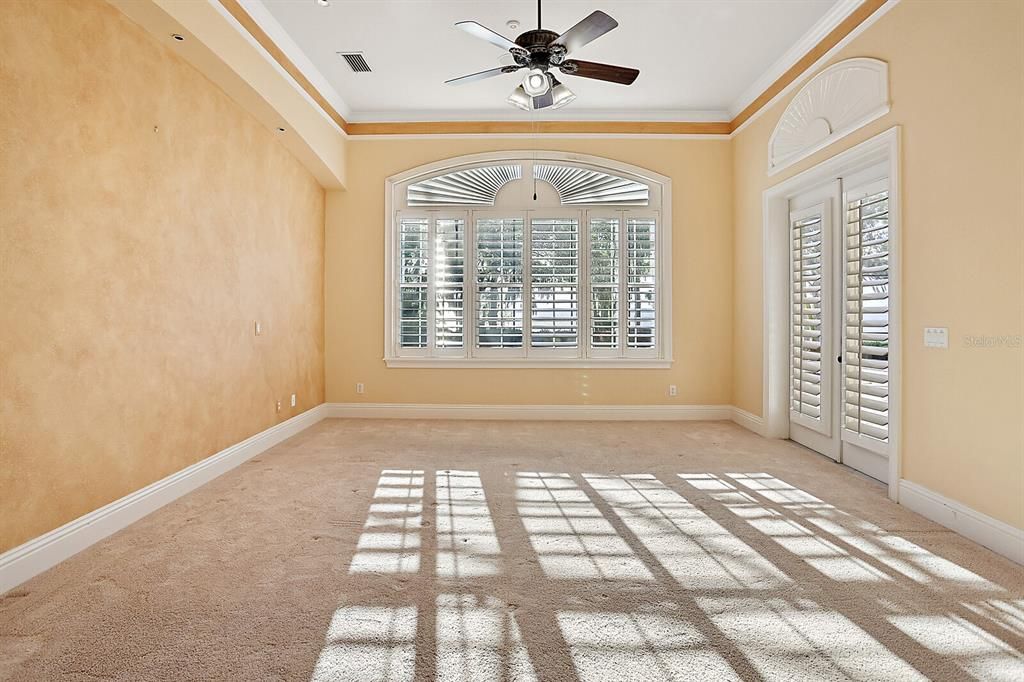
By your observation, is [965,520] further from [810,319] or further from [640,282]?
[640,282]

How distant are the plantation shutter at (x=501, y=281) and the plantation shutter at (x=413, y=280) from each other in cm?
63

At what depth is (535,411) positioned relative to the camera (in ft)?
21.1

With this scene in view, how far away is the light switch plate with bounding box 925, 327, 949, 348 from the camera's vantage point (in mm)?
3154

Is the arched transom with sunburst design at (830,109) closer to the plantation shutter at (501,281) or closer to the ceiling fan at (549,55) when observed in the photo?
the ceiling fan at (549,55)

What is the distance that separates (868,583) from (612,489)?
1663mm

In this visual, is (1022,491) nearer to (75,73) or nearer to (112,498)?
(112,498)

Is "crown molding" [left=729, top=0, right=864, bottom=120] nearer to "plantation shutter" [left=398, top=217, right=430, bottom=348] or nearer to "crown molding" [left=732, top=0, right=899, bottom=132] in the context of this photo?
"crown molding" [left=732, top=0, right=899, bottom=132]

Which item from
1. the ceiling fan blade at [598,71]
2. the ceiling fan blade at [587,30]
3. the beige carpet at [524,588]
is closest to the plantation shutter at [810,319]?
the beige carpet at [524,588]

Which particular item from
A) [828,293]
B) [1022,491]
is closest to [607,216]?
[828,293]

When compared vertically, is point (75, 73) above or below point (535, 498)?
above

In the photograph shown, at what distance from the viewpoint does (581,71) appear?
12.1 feet

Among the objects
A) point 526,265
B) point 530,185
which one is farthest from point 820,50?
point 526,265

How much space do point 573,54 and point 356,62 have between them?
197 centimetres

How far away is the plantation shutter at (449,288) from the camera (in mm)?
6484
